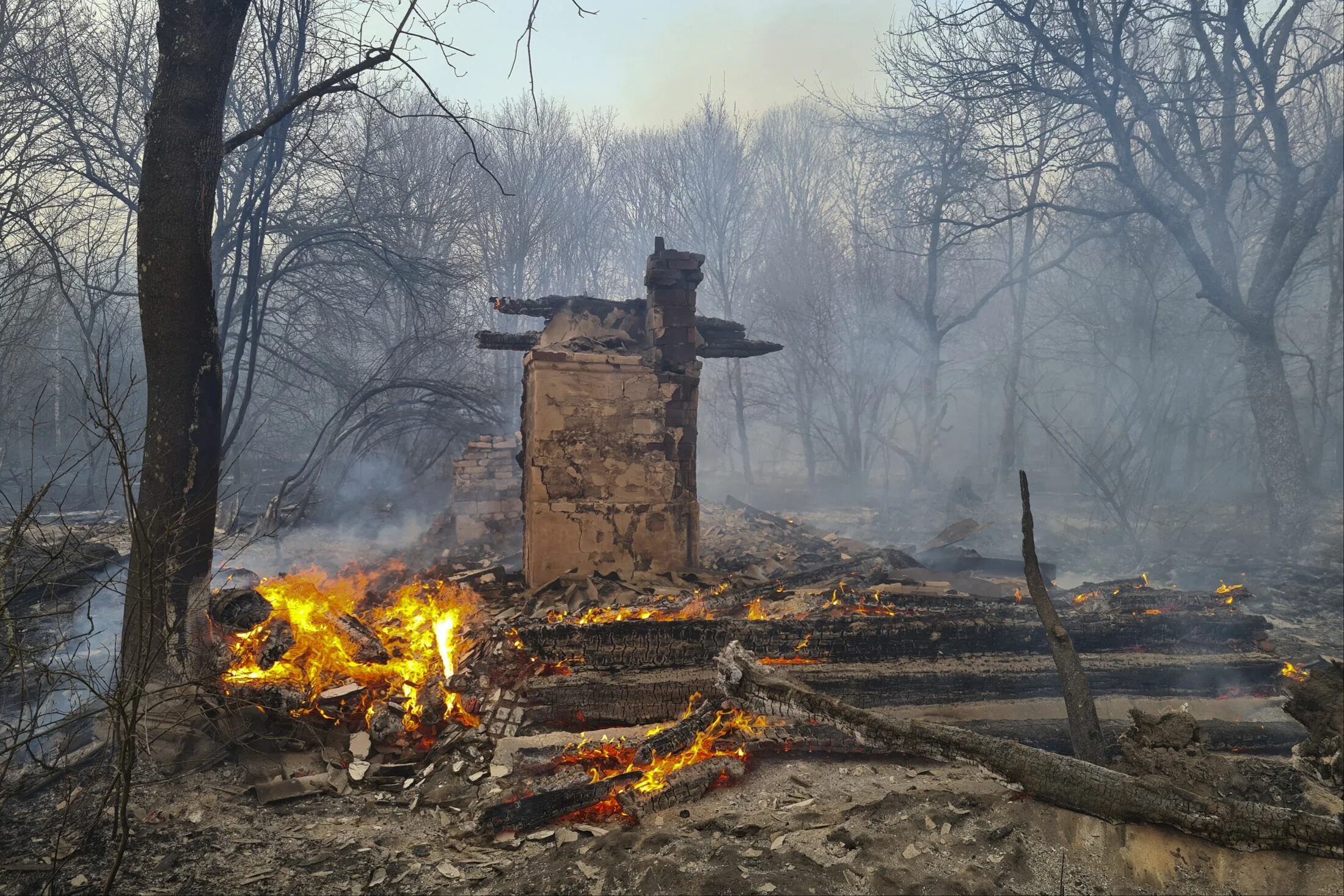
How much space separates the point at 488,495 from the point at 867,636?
854 centimetres

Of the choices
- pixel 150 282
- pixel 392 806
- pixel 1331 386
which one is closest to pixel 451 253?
pixel 150 282

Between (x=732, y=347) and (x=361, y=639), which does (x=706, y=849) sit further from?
(x=732, y=347)

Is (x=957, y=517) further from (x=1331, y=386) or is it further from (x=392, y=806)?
(x=392, y=806)

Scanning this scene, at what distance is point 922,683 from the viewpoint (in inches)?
214

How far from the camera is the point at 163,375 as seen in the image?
4.75 metres

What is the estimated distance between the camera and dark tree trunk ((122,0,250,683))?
4.73m

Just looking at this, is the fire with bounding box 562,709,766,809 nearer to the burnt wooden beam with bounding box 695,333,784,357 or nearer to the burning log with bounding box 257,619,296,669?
the burning log with bounding box 257,619,296,669

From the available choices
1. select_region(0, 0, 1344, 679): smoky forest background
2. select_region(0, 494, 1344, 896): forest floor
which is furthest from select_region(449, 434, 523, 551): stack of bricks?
select_region(0, 494, 1344, 896): forest floor

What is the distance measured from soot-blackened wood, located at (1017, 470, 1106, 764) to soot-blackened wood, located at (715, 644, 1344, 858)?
0.51m

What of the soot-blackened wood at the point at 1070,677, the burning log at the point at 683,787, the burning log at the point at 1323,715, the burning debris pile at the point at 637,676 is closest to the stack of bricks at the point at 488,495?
the burning debris pile at the point at 637,676

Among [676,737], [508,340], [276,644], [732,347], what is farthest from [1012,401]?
[276,644]

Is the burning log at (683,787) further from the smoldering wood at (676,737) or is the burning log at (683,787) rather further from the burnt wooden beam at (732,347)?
the burnt wooden beam at (732,347)

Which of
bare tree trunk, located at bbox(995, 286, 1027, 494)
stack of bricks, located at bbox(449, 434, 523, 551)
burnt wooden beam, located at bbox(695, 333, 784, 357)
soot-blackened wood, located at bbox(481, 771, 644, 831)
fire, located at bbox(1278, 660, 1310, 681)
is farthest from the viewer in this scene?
bare tree trunk, located at bbox(995, 286, 1027, 494)

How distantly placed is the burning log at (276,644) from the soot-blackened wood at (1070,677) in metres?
5.59
